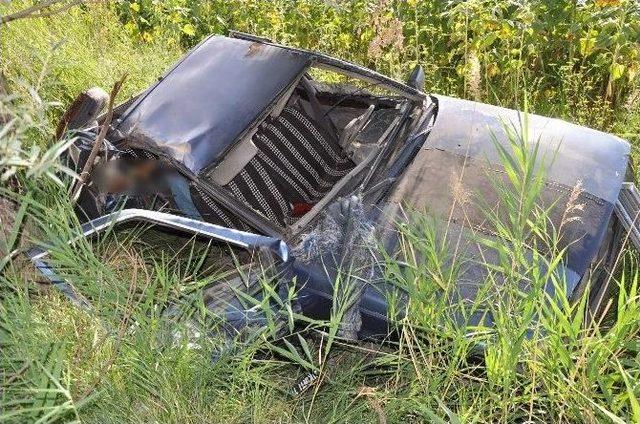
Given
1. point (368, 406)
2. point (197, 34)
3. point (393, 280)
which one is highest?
point (393, 280)

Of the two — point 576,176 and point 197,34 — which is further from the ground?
point 576,176

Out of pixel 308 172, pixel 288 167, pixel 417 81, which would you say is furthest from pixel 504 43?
pixel 288 167

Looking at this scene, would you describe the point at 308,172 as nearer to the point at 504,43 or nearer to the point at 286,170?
the point at 286,170

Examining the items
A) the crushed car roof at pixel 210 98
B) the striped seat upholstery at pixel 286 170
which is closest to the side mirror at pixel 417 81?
the striped seat upholstery at pixel 286 170

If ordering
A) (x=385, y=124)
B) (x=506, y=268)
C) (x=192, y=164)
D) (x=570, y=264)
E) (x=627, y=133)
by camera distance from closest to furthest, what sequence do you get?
(x=506, y=268) → (x=570, y=264) → (x=192, y=164) → (x=385, y=124) → (x=627, y=133)

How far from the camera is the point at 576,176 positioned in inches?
130

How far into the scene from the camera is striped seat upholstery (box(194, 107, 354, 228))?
136 inches

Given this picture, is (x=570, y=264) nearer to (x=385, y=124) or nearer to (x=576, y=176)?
(x=576, y=176)

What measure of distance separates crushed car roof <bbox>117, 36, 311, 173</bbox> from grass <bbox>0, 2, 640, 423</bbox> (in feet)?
1.51

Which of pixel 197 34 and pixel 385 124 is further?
pixel 197 34

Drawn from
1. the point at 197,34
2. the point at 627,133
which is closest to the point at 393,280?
the point at 627,133

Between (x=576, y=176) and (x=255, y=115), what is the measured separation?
4.97 ft

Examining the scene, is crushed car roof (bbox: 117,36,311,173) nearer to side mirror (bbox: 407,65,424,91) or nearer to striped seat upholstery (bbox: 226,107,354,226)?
striped seat upholstery (bbox: 226,107,354,226)

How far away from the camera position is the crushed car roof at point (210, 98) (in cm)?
326
